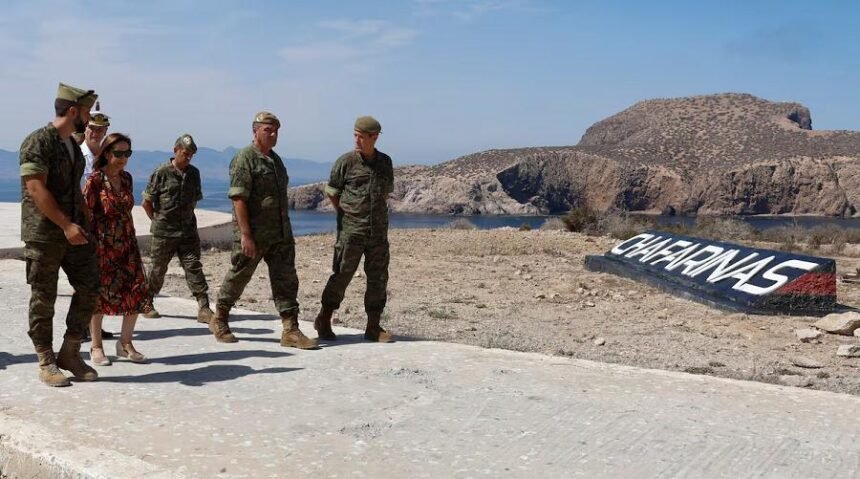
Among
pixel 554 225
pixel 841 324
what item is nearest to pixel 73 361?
pixel 841 324

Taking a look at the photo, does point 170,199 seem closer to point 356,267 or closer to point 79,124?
point 356,267

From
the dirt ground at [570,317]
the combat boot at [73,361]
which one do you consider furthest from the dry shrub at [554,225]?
the combat boot at [73,361]

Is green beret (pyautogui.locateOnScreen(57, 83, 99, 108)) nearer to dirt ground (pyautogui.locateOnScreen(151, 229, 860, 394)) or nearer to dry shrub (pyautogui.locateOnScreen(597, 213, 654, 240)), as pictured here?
dirt ground (pyautogui.locateOnScreen(151, 229, 860, 394))

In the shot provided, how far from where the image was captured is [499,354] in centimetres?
617

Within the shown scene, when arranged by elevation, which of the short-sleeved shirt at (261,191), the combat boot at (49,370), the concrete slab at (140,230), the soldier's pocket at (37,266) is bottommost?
Result: the combat boot at (49,370)

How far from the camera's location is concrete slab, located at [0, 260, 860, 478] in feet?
12.6

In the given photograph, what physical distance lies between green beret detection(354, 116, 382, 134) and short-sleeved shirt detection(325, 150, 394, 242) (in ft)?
0.77

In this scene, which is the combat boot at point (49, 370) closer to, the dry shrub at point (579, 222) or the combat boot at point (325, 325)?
the combat boot at point (325, 325)

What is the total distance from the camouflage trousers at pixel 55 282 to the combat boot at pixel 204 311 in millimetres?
2463

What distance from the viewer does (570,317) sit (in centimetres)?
925

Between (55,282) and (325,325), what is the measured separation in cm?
222

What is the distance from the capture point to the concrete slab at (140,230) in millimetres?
13655

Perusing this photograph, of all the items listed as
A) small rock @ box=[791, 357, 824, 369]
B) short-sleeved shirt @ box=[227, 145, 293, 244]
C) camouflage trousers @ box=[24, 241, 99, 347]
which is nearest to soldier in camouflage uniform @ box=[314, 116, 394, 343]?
short-sleeved shirt @ box=[227, 145, 293, 244]

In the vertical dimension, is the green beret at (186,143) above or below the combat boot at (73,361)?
above
